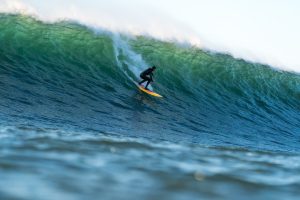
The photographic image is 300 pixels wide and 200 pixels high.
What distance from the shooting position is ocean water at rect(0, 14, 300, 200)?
11.8 ft

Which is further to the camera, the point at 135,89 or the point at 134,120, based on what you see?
the point at 135,89

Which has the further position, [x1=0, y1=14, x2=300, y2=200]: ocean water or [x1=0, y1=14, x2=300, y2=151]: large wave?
[x1=0, y1=14, x2=300, y2=151]: large wave

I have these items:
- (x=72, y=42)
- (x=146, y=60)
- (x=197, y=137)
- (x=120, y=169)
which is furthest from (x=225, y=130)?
(x=120, y=169)

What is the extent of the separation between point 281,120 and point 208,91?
2765mm

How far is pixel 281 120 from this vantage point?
608 inches

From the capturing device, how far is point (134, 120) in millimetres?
11109

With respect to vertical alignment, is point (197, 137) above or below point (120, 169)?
above

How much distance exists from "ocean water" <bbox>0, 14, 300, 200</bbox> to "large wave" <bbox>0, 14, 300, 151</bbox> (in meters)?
0.05

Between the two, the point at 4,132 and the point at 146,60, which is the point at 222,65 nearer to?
the point at 146,60

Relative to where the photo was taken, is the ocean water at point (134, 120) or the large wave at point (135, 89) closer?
the ocean water at point (134, 120)

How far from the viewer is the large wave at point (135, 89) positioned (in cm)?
1075

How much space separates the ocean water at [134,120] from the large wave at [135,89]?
46mm

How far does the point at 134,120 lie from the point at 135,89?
10.1 ft

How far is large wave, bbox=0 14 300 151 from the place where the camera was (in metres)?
10.8
